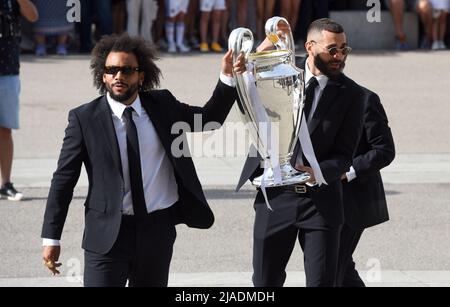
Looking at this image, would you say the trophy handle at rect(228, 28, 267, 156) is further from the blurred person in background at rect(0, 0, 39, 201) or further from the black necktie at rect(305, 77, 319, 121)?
the blurred person in background at rect(0, 0, 39, 201)

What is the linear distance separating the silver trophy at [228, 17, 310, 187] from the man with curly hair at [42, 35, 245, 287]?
8.1 inches

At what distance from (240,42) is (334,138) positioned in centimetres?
107

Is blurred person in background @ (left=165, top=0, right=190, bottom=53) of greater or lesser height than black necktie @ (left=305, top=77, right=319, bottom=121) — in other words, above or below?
below

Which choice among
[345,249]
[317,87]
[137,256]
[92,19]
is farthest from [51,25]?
[137,256]

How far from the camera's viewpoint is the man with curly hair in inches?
226

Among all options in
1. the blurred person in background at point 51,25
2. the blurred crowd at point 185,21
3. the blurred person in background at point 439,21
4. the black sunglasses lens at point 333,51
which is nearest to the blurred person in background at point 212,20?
the blurred crowd at point 185,21

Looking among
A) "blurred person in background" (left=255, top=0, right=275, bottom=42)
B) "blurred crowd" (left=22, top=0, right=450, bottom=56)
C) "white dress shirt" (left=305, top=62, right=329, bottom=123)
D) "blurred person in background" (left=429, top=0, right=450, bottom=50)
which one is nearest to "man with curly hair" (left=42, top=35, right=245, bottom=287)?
"white dress shirt" (left=305, top=62, right=329, bottom=123)

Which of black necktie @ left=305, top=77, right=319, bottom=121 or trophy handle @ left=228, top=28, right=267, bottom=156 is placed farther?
black necktie @ left=305, top=77, right=319, bottom=121

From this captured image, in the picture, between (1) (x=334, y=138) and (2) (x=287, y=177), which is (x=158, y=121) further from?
(1) (x=334, y=138)

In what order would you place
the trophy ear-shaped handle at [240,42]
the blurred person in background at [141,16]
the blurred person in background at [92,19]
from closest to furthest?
the trophy ear-shaped handle at [240,42], the blurred person in background at [92,19], the blurred person in background at [141,16]

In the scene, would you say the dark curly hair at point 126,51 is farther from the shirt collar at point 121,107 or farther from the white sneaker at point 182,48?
the white sneaker at point 182,48

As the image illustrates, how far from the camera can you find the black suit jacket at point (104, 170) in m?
5.75
